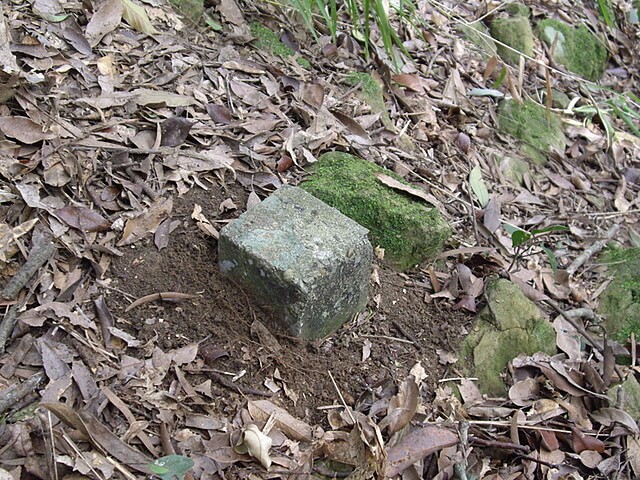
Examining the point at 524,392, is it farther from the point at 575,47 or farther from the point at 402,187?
the point at 575,47

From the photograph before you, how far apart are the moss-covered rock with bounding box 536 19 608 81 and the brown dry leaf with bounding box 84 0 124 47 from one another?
3145mm

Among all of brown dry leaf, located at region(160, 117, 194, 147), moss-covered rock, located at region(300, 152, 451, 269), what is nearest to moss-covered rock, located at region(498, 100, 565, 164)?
moss-covered rock, located at region(300, 152, 451, 269)

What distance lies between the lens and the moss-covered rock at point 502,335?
242 centimetres

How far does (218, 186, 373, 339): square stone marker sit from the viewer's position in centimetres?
207

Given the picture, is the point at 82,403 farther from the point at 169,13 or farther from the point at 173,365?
the point at 169,13

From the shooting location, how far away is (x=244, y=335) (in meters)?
2.17

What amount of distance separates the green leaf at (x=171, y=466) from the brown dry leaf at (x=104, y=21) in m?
1.88

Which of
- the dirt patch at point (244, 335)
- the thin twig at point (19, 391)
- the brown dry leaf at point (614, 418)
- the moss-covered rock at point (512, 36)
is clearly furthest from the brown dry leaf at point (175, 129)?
the moss-covered rock at point (512, 36)

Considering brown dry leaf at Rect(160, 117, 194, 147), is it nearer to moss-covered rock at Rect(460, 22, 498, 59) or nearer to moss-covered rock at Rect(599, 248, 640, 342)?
moss-covered rock at Rect(599, 248, 640, 342)

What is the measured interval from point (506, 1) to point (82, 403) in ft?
13.5

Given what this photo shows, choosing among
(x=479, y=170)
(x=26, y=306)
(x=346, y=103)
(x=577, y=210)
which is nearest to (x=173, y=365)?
(x=26, y=306)

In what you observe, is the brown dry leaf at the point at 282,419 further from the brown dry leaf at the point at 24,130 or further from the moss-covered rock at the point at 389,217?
the brown dry leaf at the point at 24,130

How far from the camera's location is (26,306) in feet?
6.57

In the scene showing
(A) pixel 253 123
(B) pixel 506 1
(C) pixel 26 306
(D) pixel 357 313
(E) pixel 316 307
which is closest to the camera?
(C) pixel 26 306
